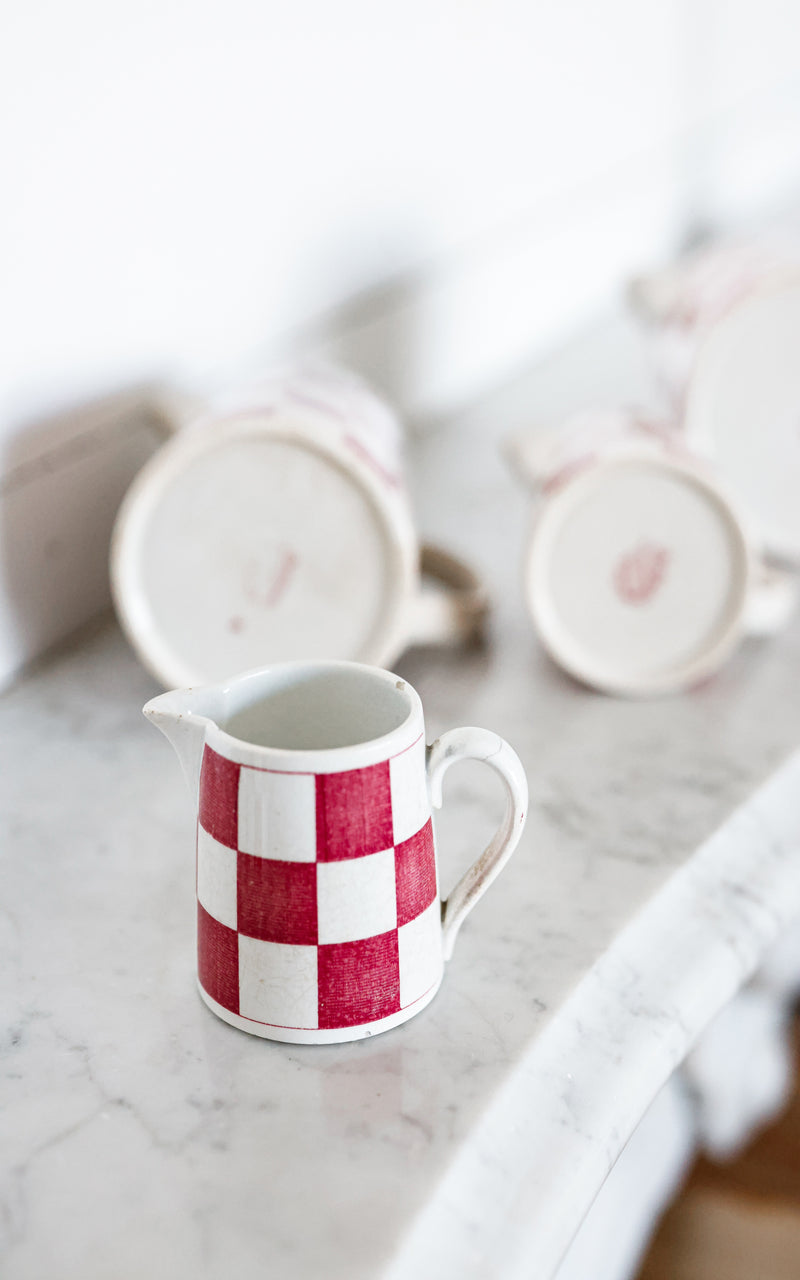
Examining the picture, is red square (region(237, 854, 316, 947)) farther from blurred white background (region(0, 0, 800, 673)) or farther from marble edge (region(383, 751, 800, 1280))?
blurred white background (region(0, 0, 800, 673))

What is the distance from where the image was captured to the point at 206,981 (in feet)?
1.63

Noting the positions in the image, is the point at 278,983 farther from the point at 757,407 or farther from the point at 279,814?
the point at 757,407

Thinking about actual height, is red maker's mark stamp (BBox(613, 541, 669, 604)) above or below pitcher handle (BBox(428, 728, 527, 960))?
below

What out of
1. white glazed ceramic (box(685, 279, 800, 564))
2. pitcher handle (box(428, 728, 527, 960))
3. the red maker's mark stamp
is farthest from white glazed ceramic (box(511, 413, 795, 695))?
pitcher handle (box(428, 728, 527, 960))

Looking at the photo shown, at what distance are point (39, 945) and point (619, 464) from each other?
0.43m

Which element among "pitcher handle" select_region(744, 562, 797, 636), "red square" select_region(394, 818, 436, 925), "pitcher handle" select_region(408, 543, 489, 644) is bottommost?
"pitcher handle" select_region(744, 562, 797, 636)

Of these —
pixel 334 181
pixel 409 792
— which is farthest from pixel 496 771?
pixel 334 181

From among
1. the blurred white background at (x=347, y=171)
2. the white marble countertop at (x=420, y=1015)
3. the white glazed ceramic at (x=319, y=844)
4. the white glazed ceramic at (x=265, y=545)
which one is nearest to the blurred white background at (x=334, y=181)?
the blurred white background at (x=347, y=171)

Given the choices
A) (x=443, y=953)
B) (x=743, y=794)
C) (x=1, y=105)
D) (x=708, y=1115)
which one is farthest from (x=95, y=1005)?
(x=708, y=1115)

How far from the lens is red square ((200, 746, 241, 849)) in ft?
1.47

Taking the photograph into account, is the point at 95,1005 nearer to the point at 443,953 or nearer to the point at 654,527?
the point at 443,953

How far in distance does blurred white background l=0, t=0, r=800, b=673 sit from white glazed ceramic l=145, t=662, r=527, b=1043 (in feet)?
1.13

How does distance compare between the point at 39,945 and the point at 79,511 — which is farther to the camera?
the point at 79,511

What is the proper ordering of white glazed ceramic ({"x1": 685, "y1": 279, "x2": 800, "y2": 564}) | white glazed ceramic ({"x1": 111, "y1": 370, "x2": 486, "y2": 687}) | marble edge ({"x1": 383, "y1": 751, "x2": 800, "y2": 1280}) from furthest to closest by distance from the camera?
white glazed ceramic ({"x1": 685, "y1": 279, "x2": 800, "y2": 564}) → white glazed ceramic ({"x1": 111, "y1": 370, "x2": 486, "y2": 687}) → marble edge ({"x1": 383, "y1": 751, "x2": 800, "y2": 1280})
